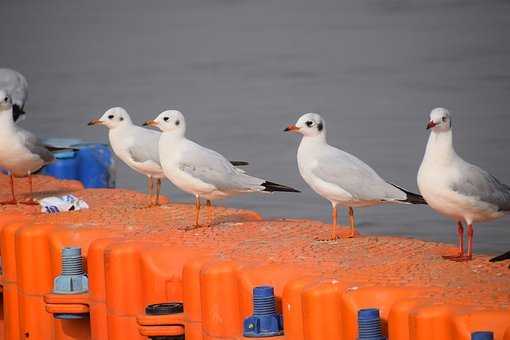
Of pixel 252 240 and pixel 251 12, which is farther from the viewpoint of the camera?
pixel 251 12

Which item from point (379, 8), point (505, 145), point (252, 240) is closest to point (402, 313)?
point (252, 240)

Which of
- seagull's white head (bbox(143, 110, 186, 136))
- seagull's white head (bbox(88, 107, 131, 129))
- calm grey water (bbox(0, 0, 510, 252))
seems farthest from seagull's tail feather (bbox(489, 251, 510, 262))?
calm grey water (bbox(0, 0, 510, 252))

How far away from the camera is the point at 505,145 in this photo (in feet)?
39.4

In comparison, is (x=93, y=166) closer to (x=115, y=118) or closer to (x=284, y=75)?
(x=115, y=118)

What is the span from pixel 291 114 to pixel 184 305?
8.87m

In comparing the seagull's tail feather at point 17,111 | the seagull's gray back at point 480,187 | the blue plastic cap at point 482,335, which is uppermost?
the seagull's tail feather at point 17,111

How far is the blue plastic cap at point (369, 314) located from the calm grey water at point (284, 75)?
492 centimetres

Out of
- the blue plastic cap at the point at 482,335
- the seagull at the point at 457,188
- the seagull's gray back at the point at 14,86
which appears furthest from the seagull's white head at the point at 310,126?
the seagull's gray back at the point at 14,86

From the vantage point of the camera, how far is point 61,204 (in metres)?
6.96

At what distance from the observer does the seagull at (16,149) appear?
7.55m

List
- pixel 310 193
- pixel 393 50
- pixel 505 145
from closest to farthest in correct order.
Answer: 1. pixel 310 193
2. pixel 505 145
3. pixel 393 50

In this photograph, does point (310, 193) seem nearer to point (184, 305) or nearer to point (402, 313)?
point (184, 305)

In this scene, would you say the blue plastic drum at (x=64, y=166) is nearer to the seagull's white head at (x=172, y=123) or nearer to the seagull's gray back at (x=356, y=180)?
the seagull's white head at (x=172, y=123)

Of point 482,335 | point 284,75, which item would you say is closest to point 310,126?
point 482,335
